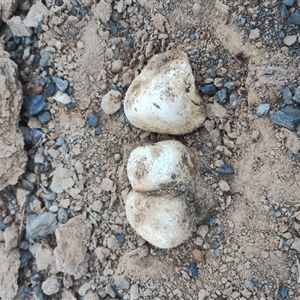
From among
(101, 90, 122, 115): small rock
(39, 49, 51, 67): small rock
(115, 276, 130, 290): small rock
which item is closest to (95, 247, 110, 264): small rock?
(115, 276, 130, 290): small rock

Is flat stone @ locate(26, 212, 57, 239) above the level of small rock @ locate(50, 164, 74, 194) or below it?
below

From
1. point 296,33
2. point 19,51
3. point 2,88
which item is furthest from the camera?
point 19,51

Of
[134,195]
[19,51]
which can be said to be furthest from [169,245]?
[19,51]

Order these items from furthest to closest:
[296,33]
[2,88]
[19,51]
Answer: [19,51] < [2,88] < [296,33]

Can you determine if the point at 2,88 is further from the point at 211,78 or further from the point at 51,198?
the point at 211,78

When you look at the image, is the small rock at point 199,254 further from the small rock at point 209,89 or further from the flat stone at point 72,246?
the small rock at point 209,89

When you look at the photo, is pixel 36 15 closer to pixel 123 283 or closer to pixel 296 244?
pixel 123 283

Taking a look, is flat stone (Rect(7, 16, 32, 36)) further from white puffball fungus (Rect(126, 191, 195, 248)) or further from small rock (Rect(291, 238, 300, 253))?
small rock (Rect(291, 238, 300, 253))
